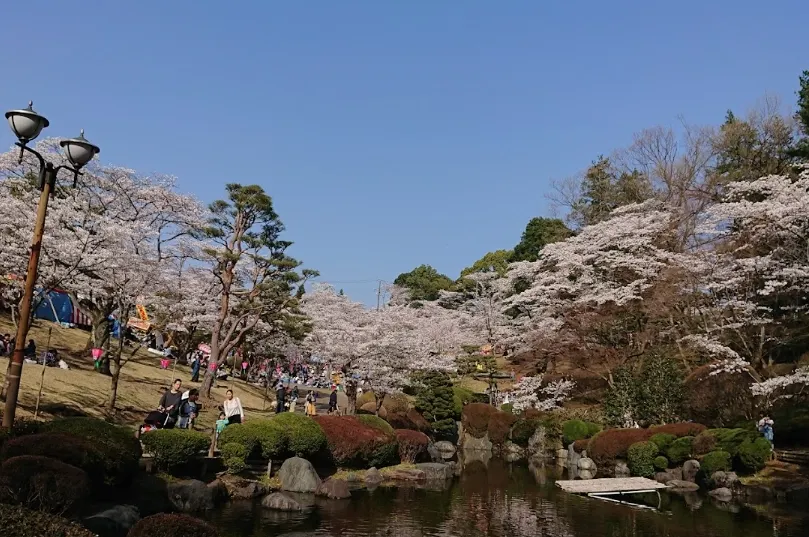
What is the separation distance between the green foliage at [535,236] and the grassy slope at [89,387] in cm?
2395

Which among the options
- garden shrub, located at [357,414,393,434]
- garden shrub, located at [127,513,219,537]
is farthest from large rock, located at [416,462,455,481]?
garden shrub, located at [127,513,219,537]

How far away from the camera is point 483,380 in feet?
147

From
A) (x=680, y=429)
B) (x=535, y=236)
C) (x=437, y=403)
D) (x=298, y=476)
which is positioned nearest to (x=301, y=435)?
(x=298, y=476)

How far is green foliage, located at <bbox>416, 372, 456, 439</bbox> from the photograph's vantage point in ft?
106

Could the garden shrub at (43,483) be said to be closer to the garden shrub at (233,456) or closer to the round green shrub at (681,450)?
the garden shrub at (233,456)

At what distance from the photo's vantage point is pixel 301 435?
17.6 m

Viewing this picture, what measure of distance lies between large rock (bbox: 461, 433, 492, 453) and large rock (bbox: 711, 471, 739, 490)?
1362cm

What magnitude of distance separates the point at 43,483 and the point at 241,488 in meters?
8.39

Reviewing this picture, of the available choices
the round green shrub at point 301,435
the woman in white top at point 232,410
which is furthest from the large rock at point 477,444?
the woman in white top at point 232,410

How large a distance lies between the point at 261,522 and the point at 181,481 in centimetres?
203

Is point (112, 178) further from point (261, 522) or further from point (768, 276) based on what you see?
point (768, 276)

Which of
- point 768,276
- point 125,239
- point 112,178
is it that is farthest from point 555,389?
point 112,178

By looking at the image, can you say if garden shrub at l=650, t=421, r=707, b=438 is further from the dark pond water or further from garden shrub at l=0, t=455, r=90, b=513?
garden shrub at l=0, t=455, r=90, b=513

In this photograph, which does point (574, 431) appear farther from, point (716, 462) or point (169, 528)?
point (169, 528)
